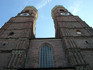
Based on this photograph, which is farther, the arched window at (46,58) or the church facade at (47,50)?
the arched window at (46,58)

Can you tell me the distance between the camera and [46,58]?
11.8m

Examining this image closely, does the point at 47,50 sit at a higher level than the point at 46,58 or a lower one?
higher

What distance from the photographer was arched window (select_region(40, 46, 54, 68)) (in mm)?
10969

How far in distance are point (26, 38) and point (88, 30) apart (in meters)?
10.6

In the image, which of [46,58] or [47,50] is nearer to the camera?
[46,58]

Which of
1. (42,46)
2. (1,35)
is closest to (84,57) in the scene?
Result: (42,46)

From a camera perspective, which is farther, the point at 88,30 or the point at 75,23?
the point at 75,23

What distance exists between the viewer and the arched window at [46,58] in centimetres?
1097

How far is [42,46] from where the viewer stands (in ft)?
44.8

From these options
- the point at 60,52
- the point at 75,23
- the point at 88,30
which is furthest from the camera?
the point at 75,23

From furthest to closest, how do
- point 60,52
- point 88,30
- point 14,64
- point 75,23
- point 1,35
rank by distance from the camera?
1. point 75,23
2. point 88,30
3. point 1,35
4. point 60,52
5. point 14,64

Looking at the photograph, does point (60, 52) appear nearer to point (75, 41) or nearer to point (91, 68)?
point (75, 41)

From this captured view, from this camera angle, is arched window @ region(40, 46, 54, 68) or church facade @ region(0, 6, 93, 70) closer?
church facade @ region(0, 6, 93, 70)

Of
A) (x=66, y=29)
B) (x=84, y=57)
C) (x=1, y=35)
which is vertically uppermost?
(x=66, y=29)
